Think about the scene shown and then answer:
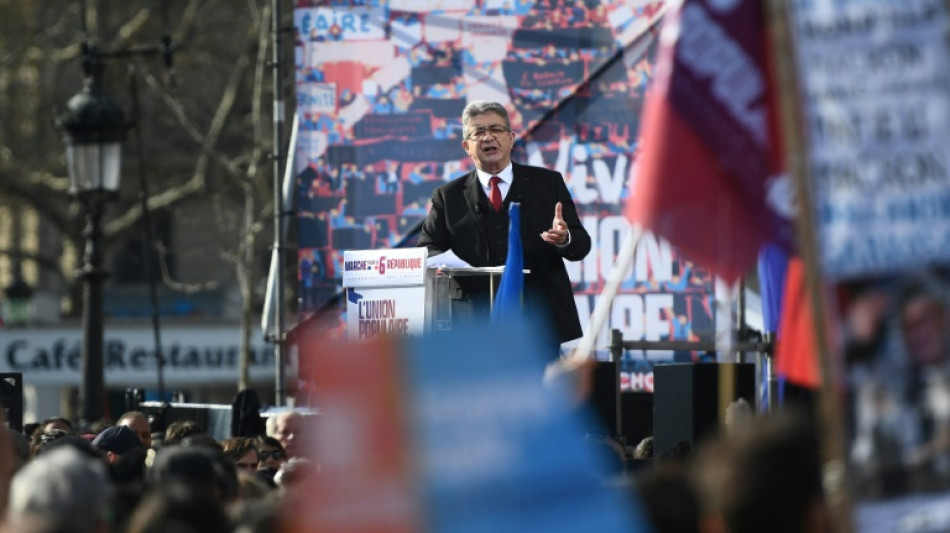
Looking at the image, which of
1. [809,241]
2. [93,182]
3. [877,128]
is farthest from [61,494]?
[93,182]

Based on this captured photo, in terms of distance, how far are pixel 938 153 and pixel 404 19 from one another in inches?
454

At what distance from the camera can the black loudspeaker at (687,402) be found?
10383 mm

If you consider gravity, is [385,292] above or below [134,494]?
above

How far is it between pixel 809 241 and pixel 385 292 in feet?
16.0

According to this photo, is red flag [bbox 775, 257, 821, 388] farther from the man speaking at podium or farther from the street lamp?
the street lamp

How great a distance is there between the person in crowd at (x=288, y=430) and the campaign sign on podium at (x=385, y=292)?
5.52 feet

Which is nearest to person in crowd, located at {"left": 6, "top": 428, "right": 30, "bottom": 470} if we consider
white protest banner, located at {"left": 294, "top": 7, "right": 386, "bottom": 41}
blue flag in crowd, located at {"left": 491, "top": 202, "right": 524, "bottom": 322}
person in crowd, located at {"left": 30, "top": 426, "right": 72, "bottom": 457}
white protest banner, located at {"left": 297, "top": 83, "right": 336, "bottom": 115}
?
person in crowd, located at {"left": 30, "top": 426, "right": 72, "bottom": 457}

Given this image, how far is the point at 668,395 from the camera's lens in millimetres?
10602

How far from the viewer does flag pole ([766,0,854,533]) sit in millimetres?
4824

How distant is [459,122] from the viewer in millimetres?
16062

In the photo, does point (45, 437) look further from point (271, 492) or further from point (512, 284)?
point (271, 492)

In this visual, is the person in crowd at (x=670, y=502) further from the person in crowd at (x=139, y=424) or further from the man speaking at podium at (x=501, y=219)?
the person in crowd at (x=139, y=424)

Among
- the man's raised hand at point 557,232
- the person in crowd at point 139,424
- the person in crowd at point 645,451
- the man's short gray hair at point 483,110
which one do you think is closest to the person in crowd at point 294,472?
the man's raised hand at point 557,232

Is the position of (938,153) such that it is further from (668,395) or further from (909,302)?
(668,395)
